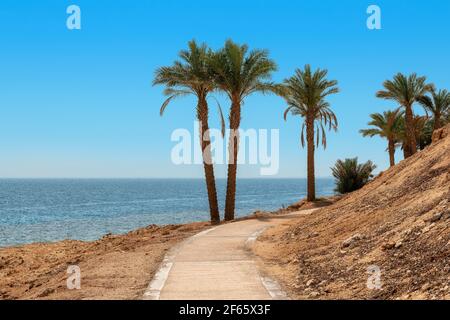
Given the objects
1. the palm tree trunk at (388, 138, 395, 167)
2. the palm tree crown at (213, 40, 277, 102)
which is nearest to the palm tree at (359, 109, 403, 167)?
the palm tree trunk at (388, 138, 395, 167)

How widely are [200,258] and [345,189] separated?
31.3 m

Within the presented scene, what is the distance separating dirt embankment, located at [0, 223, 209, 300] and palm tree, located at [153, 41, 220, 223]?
495 cm

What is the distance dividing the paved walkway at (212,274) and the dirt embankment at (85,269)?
39 centimetres

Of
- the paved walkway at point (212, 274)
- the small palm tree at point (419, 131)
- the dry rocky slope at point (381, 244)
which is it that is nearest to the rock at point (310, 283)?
the dry rocky slope at point (381, 244)

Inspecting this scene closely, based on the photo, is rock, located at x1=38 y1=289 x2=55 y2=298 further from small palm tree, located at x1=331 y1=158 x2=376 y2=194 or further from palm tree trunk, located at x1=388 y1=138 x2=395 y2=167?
palm tree trunk, located at x1=388 y1=138 x2=395 y2=167

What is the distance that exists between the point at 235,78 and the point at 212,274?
17.2 m

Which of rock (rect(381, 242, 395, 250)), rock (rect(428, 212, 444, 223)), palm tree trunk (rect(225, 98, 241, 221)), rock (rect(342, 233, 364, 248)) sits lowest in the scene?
rock (rect(342, 233, 364, 248))

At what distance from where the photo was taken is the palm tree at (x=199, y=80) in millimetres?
27047

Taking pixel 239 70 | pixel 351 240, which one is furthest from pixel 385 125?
pixel 351 240

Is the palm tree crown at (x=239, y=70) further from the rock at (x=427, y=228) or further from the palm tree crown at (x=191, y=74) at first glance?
the rock at (x=427, y=228)

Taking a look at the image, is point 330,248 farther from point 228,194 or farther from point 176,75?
point 176,75

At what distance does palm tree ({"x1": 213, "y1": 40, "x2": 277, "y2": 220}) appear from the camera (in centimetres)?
2667
